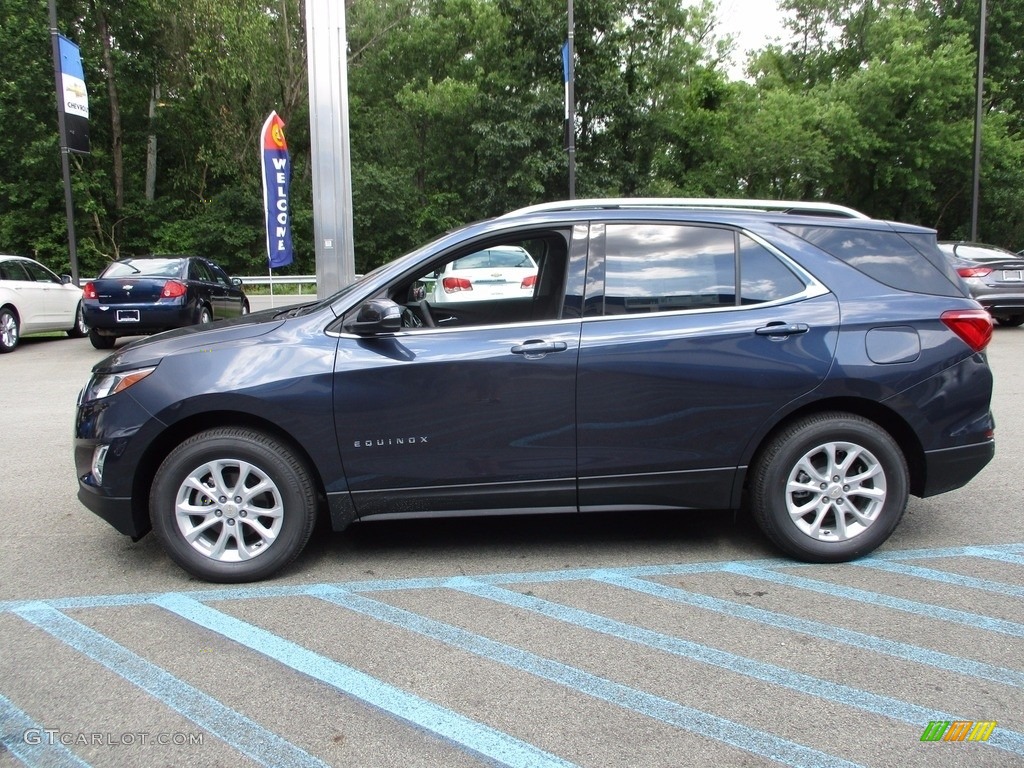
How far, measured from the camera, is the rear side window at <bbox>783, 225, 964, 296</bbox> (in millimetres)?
4281

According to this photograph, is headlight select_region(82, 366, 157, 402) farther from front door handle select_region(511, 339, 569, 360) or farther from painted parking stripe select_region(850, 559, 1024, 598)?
painted parking stripe select_region(850, 559, 1024, 598)

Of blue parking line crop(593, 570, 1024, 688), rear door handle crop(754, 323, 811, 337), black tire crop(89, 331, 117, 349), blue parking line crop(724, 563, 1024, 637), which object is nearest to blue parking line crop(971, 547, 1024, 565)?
blue parking line crop(724, 563, 1024, 637)

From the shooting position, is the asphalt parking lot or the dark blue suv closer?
the asphalt parking lot

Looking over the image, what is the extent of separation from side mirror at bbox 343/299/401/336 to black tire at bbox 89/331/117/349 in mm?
11131

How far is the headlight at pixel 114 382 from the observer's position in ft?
13.1

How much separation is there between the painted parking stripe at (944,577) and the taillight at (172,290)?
11167 mm

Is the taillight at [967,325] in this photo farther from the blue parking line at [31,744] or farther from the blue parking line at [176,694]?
the blue parking line at [31,744]

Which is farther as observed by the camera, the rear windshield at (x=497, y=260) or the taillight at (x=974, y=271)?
the taillight at (x=974, y=271)

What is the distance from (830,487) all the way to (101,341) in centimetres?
1288

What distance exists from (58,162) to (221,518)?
31288 millimetres

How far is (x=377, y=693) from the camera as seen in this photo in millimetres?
3039

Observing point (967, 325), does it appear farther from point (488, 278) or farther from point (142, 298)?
point (142, 298)

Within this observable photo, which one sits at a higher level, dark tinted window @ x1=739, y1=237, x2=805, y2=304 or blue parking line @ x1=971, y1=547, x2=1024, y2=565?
dark tinted window @ x1=739, y1=237, x2=805, y2=304

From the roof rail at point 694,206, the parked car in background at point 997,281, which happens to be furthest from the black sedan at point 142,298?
the parked car in background at point 997,281
